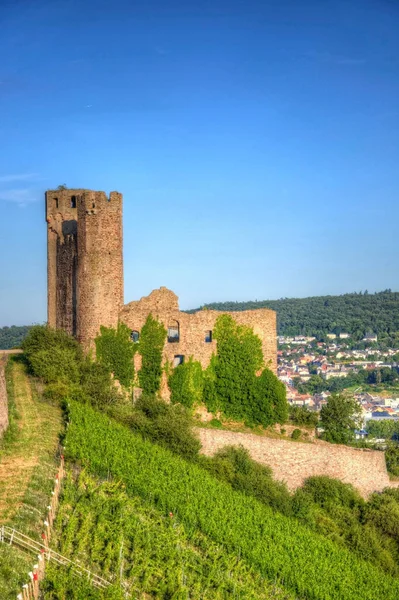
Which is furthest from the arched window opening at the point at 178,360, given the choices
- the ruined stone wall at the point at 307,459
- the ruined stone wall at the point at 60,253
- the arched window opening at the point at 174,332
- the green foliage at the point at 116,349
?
the ruined stone wall at the point at 60,253

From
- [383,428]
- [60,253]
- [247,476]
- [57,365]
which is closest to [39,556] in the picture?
[247,476]

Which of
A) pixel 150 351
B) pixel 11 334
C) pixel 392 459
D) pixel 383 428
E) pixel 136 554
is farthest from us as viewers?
pixel 383 428

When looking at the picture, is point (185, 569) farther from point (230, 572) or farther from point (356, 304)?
point (356, 304)

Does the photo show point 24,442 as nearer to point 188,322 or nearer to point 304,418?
point 188,322

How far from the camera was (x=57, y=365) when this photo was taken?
2856 cm

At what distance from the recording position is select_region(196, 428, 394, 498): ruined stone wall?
28.2m

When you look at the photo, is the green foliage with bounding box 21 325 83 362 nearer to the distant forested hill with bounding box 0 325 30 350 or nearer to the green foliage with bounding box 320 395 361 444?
the green foliage with bounding box 320 395 361 444

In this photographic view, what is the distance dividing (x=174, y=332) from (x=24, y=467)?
11616 mm

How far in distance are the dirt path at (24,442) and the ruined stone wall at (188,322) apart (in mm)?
4359

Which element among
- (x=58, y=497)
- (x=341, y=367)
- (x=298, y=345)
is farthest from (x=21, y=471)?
(x=298, y=345)

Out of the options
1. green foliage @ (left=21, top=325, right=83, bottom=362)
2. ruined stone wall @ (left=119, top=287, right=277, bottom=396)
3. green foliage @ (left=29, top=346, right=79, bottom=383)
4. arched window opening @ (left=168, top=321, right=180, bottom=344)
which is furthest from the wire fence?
arched window opening @ (left=168, top=321, right=180, bottom=344)

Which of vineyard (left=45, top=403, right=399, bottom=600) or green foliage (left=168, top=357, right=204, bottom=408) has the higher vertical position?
green foliage (left=168, top=357, right=204, bottom=408)

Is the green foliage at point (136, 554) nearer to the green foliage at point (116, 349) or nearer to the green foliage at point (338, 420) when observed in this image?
the green foliage at point (116, 349)

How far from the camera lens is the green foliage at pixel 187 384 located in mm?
30438
